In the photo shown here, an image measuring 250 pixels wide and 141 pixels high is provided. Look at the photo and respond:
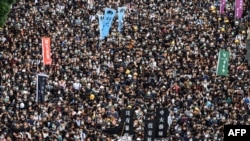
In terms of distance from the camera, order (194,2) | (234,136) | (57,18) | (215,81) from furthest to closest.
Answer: (194,2) < (57,18) < (215,81) < (234,136)

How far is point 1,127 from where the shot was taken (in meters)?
23.4

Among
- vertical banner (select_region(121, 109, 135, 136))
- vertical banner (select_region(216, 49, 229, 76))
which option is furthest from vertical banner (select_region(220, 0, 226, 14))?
vertical banner (select_region(121, 109, 135, 136))

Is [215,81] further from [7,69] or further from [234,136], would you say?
[234,136]

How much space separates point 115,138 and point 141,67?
22.8 feet

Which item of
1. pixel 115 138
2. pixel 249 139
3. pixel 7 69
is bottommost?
pixel 115 138

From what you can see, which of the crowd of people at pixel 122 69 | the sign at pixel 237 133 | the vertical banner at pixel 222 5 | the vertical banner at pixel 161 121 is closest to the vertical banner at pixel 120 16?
the crowd of people at pixel 122 69

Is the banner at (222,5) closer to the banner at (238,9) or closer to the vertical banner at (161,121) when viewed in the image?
the banner at (238,9)

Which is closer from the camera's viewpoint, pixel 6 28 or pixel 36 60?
pixel 36 60

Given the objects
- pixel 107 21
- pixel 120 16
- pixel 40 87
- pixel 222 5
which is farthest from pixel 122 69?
pixel 222 5

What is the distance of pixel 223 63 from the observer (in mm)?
29578

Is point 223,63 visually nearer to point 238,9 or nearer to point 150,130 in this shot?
point 238,9

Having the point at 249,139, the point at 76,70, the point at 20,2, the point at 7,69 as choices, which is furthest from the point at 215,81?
the point at 249,139

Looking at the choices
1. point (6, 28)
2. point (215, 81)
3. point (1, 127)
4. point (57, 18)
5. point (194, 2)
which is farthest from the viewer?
point (194, 2)

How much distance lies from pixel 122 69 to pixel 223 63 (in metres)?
4.34
